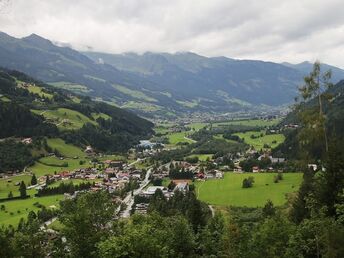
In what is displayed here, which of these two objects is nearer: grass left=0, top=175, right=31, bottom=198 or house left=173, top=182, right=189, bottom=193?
house left=173, top=182, right=189, bottom=193

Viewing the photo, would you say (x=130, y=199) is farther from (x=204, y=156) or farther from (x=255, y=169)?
(x=204, y=156)

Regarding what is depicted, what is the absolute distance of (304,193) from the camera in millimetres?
55781

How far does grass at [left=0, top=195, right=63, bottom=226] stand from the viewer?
97.4 metres

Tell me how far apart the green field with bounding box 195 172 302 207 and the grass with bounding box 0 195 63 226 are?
38938 mm

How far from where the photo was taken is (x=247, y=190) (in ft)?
379

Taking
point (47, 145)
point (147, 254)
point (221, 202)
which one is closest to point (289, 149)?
point (221, 202)

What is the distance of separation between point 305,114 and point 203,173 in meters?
96.2

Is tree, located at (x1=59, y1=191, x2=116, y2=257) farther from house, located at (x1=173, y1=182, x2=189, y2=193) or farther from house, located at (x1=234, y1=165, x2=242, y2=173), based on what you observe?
house, located at (x1=234, y1=165, x2=242, y2=173)

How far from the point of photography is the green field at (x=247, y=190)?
104m

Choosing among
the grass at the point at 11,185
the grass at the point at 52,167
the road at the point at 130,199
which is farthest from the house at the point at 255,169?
the grass at the point at 11,185

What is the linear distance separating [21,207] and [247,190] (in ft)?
191

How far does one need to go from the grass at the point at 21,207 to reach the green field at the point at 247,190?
38.9 metres

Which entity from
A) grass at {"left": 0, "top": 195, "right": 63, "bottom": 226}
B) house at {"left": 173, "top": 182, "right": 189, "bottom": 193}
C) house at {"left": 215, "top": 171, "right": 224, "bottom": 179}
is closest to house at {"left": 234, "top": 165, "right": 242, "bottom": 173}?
house at {"left": 215, "top": 171, "right": 224, "bottom": 179}

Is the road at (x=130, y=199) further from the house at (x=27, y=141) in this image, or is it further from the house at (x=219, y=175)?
the house at (x=27, y=141)
